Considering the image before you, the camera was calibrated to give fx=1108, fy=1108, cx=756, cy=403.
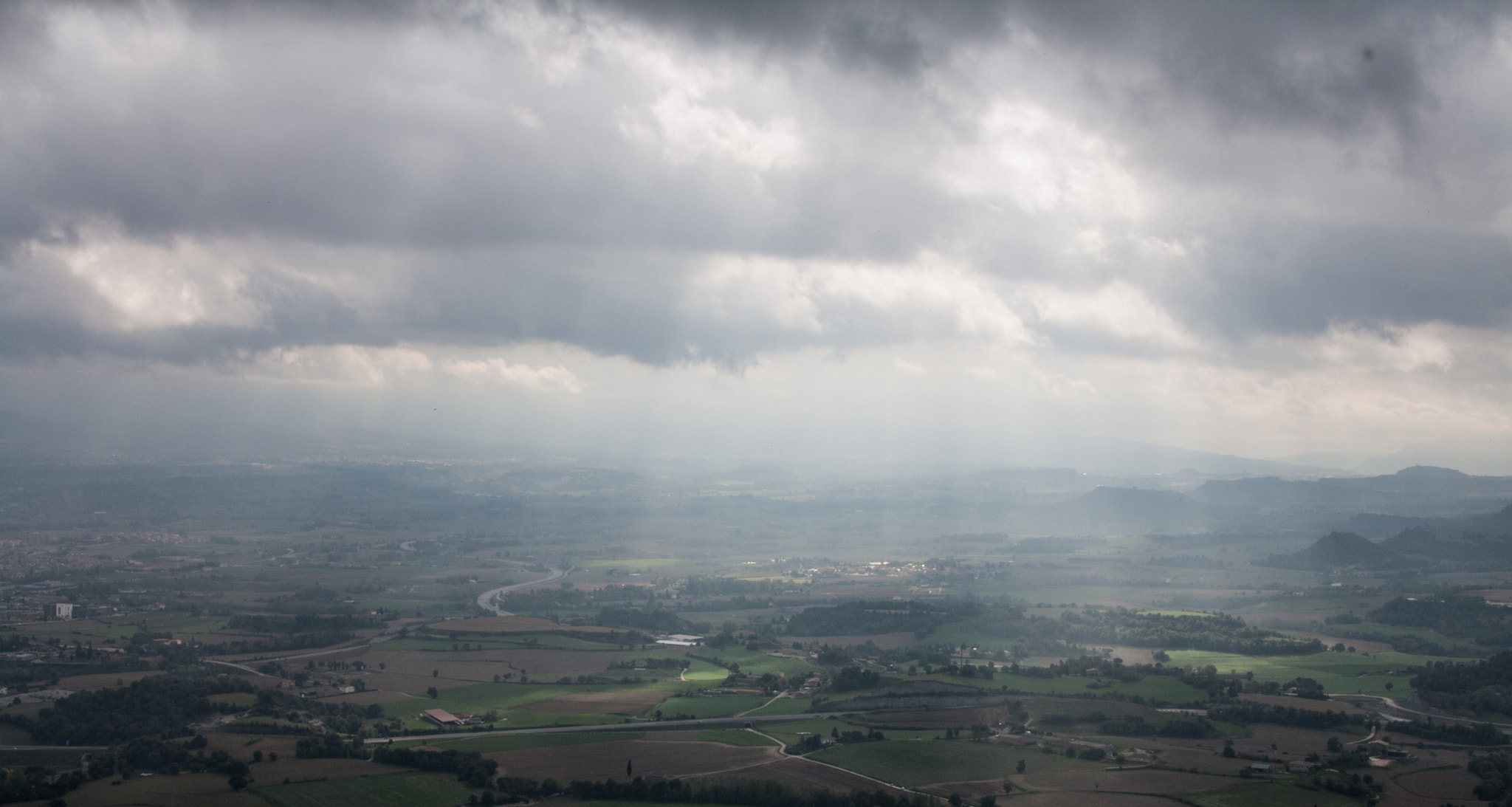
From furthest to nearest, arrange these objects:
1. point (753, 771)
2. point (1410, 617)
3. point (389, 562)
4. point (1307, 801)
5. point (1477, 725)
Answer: point (389, 562)
point (1410, 617)
point (1477, 725)
point (753, 771)
point (1307, 801)

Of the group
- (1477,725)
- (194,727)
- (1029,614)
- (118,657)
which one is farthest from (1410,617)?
(118,657)

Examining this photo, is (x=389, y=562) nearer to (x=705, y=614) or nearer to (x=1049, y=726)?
(x=705, y=614)

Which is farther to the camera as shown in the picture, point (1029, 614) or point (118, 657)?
point (1029, 614)

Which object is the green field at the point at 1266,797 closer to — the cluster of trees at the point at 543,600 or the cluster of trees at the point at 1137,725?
the cluster of trees at the point at 1137,725

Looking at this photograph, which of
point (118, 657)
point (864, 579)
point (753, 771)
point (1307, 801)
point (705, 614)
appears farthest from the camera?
point (864, 579)

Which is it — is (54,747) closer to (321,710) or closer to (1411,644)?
(321,710)

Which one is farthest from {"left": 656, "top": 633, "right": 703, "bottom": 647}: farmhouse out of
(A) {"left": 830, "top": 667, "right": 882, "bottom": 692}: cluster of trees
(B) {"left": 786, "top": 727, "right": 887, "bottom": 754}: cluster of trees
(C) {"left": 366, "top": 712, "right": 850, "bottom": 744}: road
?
(B) {"left": 786, "top": 727, "right": 887, "bottom": 754}: cluster of trees

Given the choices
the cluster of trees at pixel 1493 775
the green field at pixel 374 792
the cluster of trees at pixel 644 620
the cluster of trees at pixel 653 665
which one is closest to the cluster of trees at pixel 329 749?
the green field at pixel 374 792
